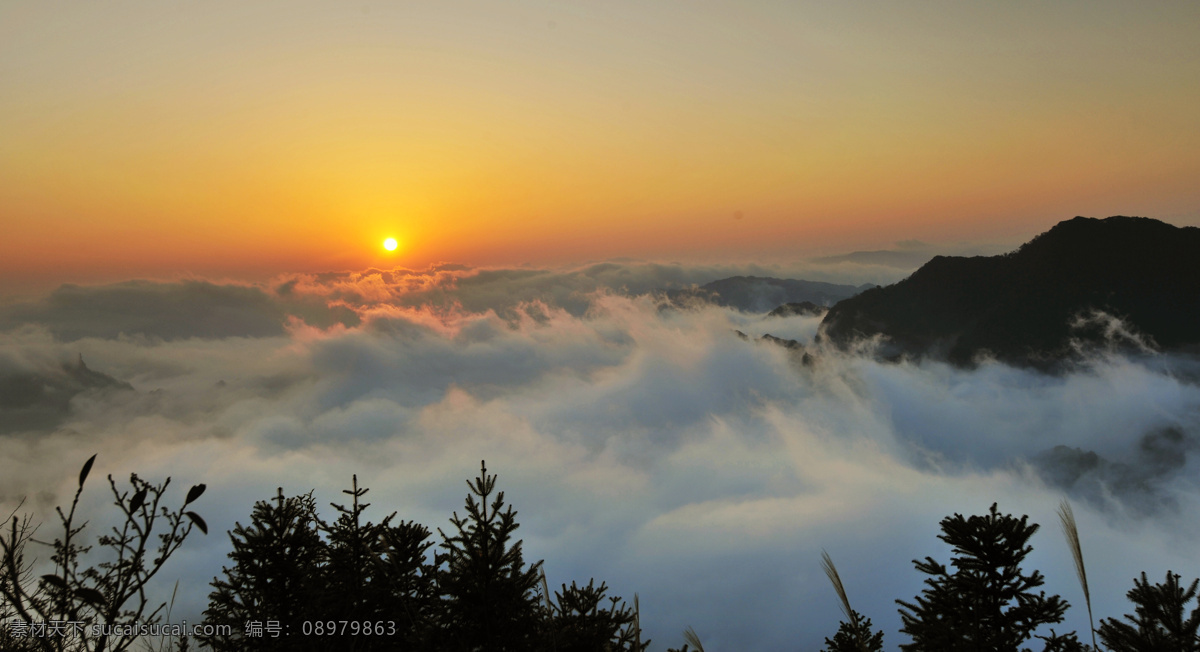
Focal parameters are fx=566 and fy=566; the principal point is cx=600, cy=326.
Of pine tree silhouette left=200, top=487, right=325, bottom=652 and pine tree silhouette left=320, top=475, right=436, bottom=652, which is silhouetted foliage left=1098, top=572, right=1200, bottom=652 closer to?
pine tree silhouette left=320, top=475, right=436, bottom=652

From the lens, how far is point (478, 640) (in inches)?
459

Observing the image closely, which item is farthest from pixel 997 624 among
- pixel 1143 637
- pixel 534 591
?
pixel 534 591

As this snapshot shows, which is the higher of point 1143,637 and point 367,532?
point 367,532

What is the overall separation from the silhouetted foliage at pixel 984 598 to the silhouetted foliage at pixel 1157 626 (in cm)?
120

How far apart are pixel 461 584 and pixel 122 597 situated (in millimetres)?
6367

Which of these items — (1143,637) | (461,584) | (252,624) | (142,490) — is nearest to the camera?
(142,490)

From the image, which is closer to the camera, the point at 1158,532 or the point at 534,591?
the point at 534,591

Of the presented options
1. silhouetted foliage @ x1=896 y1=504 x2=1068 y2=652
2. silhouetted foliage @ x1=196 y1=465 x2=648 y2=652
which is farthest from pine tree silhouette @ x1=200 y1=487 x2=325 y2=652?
silhouetted foliage @ x1=896 y1=504 x2=1068 y2=652

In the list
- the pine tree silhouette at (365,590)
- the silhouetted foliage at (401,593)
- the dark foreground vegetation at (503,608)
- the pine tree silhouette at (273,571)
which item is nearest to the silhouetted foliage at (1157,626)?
the dark foreground vegetation at (503,608)

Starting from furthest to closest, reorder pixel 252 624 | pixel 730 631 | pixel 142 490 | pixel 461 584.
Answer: pixel 730 631
pixel 252 624
pixel 461 584
pixel 142 490

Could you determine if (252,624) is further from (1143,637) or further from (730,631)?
(730,631)

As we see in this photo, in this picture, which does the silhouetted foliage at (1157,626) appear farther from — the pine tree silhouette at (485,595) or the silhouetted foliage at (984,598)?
the pine tree silhouette at (485,595)

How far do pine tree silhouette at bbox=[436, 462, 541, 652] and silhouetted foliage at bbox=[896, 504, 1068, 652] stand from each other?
7988 mm

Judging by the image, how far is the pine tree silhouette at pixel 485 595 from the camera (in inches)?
458
